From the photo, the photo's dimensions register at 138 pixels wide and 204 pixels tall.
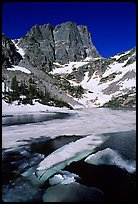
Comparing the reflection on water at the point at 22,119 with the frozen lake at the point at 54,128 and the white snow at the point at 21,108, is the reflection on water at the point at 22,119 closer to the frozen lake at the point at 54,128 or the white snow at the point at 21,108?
the frozen lake at the point at 54,128

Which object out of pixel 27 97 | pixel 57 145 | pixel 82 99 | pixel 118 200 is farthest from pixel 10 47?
pixel 118 200

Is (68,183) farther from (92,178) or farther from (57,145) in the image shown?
(57,145)

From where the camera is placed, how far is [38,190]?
35.1 feet

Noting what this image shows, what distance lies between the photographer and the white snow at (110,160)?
46.5ft

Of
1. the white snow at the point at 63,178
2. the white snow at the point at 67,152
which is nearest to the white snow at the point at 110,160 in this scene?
the white snow at the point at 67,152

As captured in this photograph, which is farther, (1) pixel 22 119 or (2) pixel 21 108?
(2) pixel 21 108

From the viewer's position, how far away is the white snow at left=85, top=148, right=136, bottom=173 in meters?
14.2

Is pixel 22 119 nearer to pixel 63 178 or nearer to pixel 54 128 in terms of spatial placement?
pixel 54 128

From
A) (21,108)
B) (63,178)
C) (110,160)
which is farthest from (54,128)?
(21,108)

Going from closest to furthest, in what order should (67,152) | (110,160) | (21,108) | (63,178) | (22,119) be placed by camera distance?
(63,178) → (110,160) → (67,152) → (22,119) → (21,108)

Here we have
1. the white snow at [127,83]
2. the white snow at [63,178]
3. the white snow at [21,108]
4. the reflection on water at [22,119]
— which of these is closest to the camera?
the white snow at [63,178]

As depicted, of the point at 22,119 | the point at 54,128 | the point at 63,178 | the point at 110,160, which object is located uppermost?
the point at 22,119

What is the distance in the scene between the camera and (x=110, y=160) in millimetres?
15086

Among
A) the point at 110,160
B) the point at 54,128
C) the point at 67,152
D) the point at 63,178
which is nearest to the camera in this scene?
the point at 63,178
